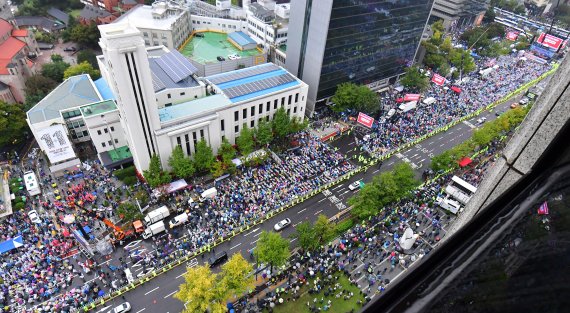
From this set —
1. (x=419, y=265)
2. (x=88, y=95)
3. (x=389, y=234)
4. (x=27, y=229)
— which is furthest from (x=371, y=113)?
(x=419, y=265)

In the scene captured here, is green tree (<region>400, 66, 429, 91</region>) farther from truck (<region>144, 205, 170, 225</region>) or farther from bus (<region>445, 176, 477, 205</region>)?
truck (<region>144, 205, 170, 225</region>)

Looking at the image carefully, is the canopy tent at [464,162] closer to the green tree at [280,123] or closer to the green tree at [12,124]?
the green tree at [280,123]

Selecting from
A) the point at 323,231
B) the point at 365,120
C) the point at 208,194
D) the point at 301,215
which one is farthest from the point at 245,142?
the point at 365,120

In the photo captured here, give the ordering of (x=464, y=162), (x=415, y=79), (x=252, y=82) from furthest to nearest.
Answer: (x=415, y=79) < (x=252, y=82) < (x=464, y=162)

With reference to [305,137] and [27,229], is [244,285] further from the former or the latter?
[305,137]

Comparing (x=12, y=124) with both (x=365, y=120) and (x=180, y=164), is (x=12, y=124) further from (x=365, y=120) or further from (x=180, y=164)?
(x=365, y=120)

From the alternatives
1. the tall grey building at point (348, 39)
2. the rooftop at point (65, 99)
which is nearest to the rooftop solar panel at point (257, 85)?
the tall grey building at point (348, 39)
